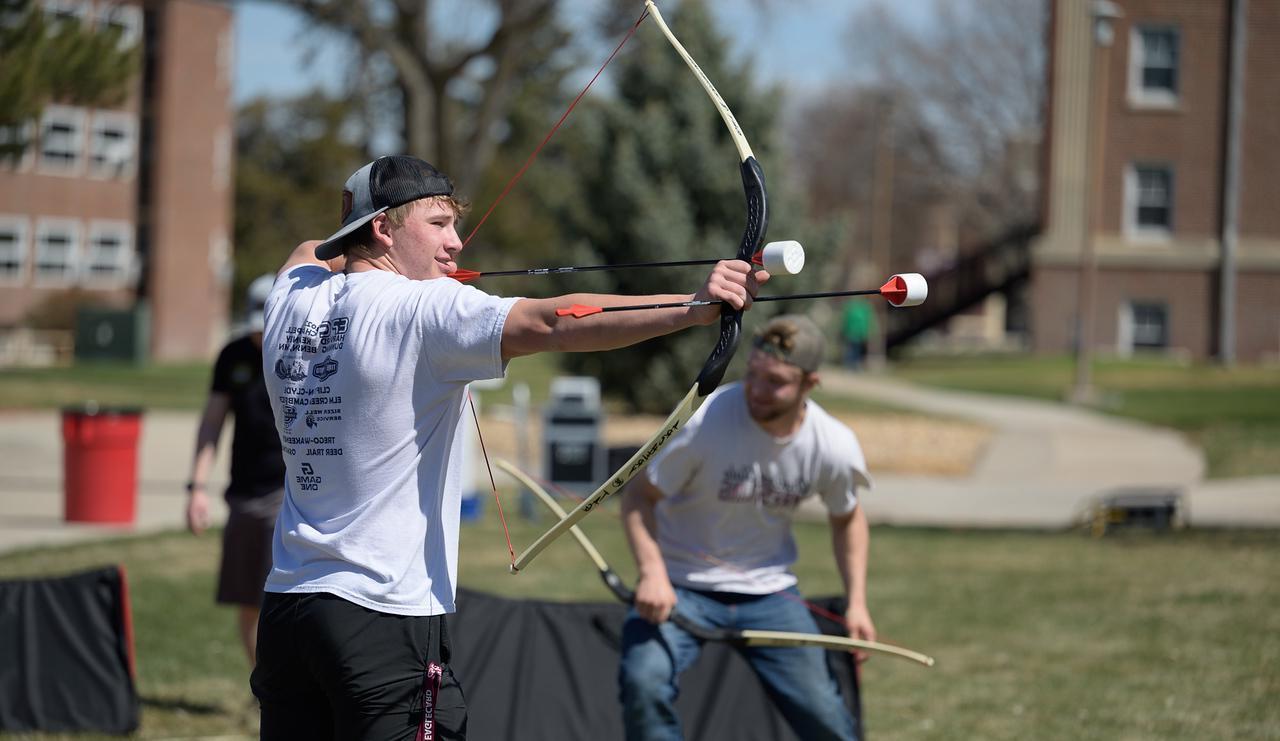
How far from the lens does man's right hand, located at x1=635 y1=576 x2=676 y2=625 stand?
192 inches

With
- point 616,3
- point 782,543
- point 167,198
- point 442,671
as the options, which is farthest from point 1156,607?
point 167,198

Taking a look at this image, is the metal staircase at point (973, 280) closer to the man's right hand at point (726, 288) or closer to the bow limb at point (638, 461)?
the bow limb at point (638, 461)

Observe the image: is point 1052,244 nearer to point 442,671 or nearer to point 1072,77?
point 1072,77

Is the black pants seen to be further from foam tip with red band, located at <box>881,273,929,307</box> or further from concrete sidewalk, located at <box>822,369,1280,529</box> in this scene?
concrete sidewalk, located at <box>822,369,1280,529</box>

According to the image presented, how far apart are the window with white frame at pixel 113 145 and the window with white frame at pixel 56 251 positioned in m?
2.00

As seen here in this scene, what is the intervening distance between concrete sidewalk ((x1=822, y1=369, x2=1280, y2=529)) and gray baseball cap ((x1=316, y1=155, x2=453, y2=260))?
1085 centimetres

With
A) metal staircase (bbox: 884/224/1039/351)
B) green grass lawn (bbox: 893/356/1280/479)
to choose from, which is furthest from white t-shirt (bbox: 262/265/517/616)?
metal staircase (bbox: 884/224/1039/351)

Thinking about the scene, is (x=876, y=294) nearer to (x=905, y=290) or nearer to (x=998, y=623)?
(x=905, y=290)

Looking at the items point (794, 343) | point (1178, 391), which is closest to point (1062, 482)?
point (1178, 391)

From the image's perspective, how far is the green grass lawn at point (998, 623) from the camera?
269 inches

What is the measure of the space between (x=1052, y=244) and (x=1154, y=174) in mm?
2968

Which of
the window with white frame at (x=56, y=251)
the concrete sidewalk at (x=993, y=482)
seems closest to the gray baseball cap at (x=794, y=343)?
the concrete sidewalk at (x=993, y=482)

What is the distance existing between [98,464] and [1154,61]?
2989cm

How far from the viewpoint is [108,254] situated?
4562 cm
